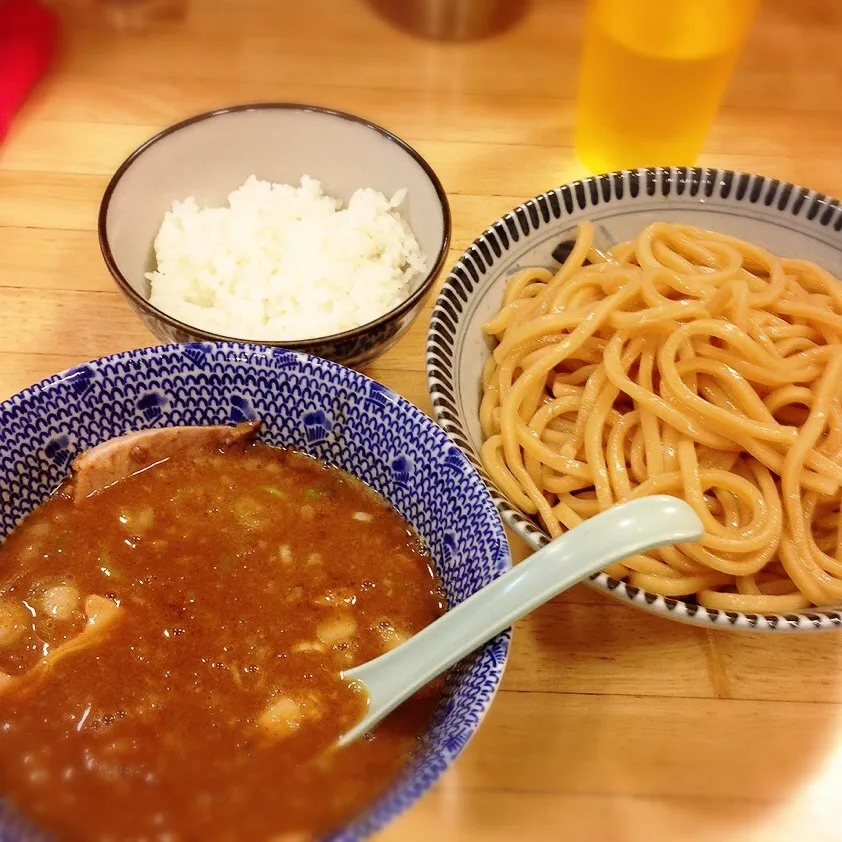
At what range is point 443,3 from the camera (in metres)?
2.50

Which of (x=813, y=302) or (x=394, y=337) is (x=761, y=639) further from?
(x=394, y=337)

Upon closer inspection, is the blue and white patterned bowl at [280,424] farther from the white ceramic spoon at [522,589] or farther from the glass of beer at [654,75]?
the glass of beer at [654,75]

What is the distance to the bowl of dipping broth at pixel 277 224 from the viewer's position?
150 cm

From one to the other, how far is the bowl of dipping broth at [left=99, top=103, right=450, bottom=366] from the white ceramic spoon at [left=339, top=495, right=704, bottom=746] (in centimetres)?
55

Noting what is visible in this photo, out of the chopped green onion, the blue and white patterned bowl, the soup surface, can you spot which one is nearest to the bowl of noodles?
the blue and white patterned bowl

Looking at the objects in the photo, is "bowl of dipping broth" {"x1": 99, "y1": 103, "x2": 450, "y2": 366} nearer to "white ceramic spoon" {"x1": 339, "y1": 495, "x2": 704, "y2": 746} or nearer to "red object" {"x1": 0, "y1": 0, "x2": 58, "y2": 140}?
"white ceramic spoon" {"x1": 339, "y1": 495, "x2": 704, "y2": 746}

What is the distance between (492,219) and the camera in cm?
193

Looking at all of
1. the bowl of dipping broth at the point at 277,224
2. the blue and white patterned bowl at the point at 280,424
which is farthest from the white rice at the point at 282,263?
the blue and white patterned bowl at the point at 280,424

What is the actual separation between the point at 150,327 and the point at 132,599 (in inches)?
19.1

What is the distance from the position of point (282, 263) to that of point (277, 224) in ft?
0.33

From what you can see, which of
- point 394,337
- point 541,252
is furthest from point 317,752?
point 541,252

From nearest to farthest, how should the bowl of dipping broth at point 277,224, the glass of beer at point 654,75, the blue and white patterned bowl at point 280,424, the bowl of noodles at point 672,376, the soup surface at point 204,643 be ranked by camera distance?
the soup surface at point 204,643 < the blue and white patterned bowl at point 280,424 < the bowl of noodles at point 672,376 < the bowl of dipping broth at point 277,224 < the glass of beer at point 654,75

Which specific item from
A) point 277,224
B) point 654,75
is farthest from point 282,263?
point 654,75

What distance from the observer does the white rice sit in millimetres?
1497
